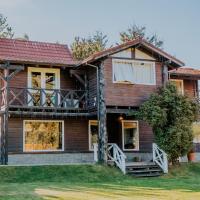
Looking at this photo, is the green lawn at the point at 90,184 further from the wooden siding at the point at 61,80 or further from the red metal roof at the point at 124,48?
the wooden siding at the point at 61,80

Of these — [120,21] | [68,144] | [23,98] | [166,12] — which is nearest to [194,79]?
[166,12]

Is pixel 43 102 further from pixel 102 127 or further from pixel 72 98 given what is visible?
pixel 102 127

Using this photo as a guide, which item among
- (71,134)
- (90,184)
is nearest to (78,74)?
(71,134)

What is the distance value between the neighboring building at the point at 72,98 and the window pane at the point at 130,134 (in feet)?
0.20

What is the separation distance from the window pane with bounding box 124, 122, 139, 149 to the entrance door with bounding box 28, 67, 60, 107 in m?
4.96

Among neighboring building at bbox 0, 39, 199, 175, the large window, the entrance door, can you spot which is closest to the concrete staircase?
neighboring building at bbox 0, 39, 199, 175

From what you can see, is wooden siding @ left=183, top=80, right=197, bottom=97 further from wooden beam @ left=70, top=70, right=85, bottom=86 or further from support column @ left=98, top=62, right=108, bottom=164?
support column @ left=98, top=62, right=108, bottom=164

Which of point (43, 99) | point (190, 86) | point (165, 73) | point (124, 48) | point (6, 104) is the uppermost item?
point (124, 48)

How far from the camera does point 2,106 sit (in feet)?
80.5

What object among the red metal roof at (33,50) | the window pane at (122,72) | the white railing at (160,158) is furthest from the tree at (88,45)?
the white railing at (160,158)

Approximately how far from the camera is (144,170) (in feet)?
75.8

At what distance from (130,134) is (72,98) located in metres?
4.81

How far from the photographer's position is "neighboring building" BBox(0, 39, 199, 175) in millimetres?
24047

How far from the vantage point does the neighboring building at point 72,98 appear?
24.0m
